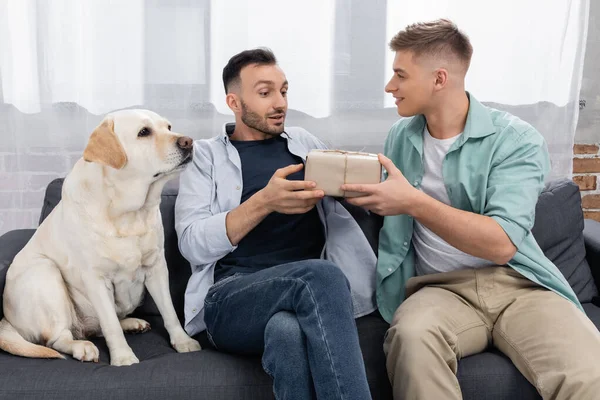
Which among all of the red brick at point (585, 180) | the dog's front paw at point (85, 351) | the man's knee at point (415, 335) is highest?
the red brick at point (585, 180)

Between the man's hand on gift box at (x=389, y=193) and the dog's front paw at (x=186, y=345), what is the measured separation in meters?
0.60

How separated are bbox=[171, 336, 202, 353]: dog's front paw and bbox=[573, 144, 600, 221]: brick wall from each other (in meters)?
1.78

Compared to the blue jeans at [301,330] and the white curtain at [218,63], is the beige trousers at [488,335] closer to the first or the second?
the blue jeans at [301,330]

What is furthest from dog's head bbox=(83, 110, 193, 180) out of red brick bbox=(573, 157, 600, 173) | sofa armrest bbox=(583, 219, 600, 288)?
red brick bbox=(573, 157, 600, 173)

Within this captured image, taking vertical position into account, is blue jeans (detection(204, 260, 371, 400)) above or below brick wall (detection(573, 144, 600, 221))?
below

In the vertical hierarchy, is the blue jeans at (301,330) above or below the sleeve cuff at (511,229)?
below

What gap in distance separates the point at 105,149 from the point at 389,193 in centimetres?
71

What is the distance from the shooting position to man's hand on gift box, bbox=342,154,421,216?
159cm

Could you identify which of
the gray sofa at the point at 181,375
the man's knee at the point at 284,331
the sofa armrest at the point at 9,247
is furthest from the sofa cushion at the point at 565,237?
the sofa armrest at the point at 9,247

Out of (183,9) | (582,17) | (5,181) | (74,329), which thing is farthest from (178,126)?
(582,17)

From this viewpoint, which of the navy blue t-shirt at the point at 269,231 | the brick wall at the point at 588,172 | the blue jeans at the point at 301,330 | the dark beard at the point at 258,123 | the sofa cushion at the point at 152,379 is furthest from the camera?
the brick wall at the point at 588,172

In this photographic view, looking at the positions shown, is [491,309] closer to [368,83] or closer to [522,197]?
[522,197]

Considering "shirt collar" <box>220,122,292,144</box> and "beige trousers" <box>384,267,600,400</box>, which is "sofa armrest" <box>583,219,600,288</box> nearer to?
"beige trousers" <box>384,267,600,400</box>

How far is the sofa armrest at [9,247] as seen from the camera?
70.1 inches
